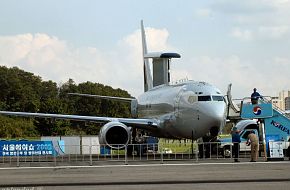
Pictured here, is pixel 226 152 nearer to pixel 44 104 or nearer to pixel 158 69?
pixel 158 69

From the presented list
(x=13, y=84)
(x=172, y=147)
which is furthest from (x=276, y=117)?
(x=13, y=84)

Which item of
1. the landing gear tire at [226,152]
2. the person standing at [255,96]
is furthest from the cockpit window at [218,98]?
the landing gear tire at [226,152]

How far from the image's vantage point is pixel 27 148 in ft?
97.1

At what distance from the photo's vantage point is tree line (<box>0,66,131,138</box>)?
88375mm

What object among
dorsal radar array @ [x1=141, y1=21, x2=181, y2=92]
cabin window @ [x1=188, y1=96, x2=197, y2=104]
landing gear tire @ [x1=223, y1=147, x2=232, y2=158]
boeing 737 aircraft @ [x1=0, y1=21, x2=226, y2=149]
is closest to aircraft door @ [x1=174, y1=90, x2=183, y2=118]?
boeing 737 aircraft @ [x1=0, y1=21, x2=226, y2=149]

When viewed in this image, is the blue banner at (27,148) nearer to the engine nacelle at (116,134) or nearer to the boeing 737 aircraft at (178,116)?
the boeing 737 aircraft at (178,116)

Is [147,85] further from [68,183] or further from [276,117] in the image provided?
[68,183]

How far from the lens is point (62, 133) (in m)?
88.6

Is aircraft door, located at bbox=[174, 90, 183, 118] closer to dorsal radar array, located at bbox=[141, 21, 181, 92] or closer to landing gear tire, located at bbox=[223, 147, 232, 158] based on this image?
landing gear tire, located at bbox=[223, 147, 232, 158]

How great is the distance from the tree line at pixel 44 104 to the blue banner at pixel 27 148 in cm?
4132

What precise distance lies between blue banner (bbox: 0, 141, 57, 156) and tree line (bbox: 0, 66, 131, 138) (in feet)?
136

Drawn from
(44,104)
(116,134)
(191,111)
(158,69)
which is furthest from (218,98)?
(44,104)

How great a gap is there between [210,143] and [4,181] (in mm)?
14737

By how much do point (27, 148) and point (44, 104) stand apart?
69.0 metres
